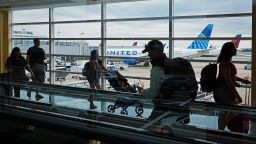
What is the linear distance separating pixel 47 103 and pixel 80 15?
98 centimetres

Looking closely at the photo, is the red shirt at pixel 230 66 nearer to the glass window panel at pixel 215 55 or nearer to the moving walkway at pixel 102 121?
the glass window panel at pixel 215 55

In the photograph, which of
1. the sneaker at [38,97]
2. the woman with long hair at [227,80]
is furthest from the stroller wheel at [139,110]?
the sneaker at [38,97]

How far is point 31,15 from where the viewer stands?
3049mm

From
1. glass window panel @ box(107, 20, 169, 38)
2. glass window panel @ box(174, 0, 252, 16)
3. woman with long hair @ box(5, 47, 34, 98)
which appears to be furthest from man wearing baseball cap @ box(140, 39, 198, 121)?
woman with long hair @ box(5, 47, 34, 98)

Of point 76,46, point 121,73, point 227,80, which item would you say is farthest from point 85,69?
point 227,80

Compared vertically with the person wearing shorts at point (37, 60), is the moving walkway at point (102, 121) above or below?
below

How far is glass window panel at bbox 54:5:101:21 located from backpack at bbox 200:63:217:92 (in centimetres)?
138

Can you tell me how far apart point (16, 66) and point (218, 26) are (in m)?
2.03

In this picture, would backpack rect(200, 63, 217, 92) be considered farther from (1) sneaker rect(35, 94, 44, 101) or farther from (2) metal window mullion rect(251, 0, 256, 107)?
(1) sneaker rect(35, 94, 44, 101)

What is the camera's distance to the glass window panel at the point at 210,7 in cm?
235

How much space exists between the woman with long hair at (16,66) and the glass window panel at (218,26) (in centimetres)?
152

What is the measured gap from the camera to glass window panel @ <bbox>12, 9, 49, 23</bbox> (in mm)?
2988

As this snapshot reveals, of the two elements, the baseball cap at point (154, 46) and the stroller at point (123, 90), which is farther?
the baseball cap at point (154, 46)

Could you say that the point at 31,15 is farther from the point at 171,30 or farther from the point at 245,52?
the point at 245,52
